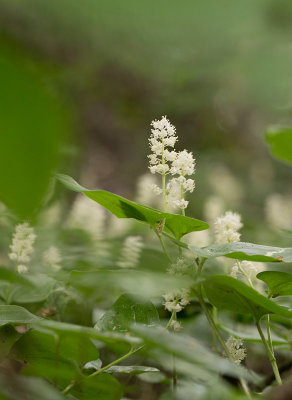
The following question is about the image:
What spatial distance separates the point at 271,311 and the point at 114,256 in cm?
27

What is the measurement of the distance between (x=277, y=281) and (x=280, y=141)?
272 millimetres

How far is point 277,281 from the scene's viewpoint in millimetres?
675

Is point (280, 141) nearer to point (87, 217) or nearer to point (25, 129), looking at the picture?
point (25, 129)

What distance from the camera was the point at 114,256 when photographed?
758mm

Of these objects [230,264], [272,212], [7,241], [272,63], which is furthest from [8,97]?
[272,212]

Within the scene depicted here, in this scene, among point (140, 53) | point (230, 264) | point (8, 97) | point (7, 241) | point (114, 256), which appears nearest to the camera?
point (8, 97)

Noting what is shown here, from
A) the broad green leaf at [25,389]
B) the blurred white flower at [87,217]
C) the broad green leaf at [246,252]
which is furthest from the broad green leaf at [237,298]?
the blurred white flower at [87,217]

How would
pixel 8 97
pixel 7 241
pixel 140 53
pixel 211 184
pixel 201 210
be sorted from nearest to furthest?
pixel 8 97, pixel 140 53, pixel 7 241, pixel 201 210, pixel 211 184

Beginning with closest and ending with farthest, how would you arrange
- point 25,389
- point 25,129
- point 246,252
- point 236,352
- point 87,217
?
point 25,129 → point 25,389 → point 246,252 → point 236,352 → point 87,217

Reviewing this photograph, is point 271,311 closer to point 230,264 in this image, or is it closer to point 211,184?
point 230,264

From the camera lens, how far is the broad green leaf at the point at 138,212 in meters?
0.66

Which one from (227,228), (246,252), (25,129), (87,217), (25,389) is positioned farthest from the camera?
(87,217)

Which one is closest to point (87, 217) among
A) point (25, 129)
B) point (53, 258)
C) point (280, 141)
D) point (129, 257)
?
point (53, 258)

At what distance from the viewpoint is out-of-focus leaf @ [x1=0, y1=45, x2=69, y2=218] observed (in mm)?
137
